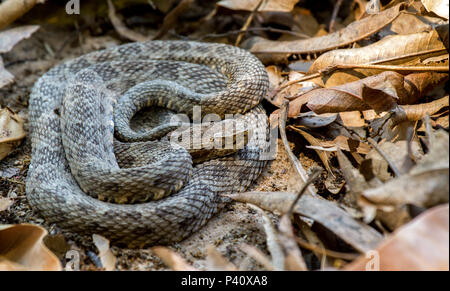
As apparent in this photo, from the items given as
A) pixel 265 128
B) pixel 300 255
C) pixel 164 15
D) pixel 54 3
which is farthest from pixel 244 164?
pixel 54 3

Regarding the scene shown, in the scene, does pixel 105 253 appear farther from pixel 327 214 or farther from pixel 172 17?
pixel 172 17

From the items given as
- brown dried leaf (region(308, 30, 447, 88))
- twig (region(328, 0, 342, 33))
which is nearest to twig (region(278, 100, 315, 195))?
brown dried leaf (region(308, 30, 447, 88))

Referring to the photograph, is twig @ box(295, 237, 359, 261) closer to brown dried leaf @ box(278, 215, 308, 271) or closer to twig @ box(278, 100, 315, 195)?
brown dried leaf @ box(278, 215, 308, 271)

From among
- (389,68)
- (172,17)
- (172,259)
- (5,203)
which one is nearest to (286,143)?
(389,68)

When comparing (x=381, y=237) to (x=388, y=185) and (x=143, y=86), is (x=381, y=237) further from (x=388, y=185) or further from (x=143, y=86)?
(x=143, y=86)
